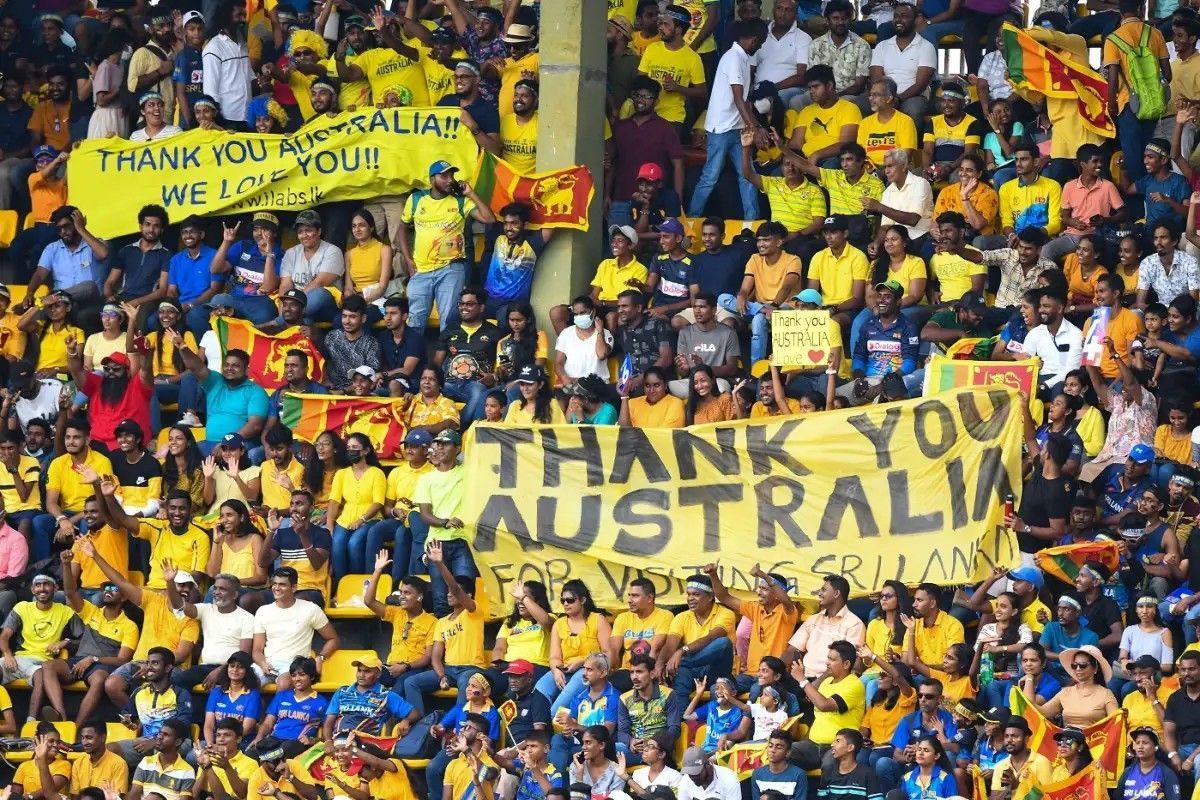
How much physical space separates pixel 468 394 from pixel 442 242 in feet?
5.40

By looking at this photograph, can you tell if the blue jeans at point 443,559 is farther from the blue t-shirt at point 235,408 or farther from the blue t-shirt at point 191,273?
the blue t-shirt at point 191,273

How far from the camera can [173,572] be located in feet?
66.2

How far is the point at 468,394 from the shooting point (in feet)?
70.1

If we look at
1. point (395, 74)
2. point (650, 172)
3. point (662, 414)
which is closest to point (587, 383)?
point (662, 414)

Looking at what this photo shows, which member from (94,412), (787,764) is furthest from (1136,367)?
(94,412)

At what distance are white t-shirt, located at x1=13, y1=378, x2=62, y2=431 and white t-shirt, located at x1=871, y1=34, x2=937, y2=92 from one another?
291 inches

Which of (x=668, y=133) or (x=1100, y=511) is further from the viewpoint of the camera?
(x=668, y=133)

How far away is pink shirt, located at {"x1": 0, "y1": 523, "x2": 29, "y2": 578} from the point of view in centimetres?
2081

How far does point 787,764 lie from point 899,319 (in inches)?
176

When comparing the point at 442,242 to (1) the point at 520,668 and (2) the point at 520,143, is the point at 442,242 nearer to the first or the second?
(2) the point at 520,143

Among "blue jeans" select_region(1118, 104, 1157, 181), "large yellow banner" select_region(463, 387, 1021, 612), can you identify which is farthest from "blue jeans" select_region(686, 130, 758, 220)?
"large yellow banner" select_region(463, 387, 1021, 612)

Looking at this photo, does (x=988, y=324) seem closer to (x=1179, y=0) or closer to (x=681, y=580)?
(x=681, y=580)

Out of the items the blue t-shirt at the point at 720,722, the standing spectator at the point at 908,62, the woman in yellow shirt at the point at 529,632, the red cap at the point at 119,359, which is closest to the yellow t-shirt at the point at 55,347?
the red cap at the point at 119,359

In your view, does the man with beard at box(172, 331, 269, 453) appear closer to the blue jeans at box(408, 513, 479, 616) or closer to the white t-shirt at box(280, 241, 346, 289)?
the white t-shirt at box(280, 241, 346, 289)
